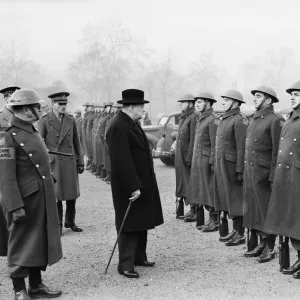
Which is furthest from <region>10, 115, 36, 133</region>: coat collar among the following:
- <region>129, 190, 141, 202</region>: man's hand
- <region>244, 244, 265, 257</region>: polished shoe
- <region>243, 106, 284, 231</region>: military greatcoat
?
<region>244, 244, 265, 257</region>: polished shoe

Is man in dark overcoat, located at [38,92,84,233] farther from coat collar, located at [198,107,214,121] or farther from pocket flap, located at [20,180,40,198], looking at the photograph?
pocket flap, located at [20,180,40,198]

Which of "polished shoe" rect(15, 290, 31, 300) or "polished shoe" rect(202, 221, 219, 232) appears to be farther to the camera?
"polished shoe" rect(202, 221, 219, 232)

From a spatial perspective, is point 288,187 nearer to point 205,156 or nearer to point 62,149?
point 205,156

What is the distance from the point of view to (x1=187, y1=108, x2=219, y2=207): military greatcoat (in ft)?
27.5

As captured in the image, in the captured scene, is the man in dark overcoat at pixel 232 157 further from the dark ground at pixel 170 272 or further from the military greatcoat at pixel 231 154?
the dark ground at pixel 170 272

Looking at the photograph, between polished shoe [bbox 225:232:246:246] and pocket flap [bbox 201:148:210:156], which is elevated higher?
pocket flap [bbox 201:148:210:156]

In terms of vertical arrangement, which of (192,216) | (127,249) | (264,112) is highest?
(264,112)

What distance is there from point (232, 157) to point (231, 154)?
44 millimetres

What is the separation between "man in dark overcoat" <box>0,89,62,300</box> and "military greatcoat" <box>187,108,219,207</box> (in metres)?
3.43

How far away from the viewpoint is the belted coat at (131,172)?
6016 mm

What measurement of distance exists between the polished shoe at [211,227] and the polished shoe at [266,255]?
1762 millimetres

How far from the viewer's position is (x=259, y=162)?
6.71m

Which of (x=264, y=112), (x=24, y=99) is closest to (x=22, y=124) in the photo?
(x=24, y=99)

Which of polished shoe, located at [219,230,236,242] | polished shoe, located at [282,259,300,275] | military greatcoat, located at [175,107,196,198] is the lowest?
polished shoe, located at [219,230,236,242]
